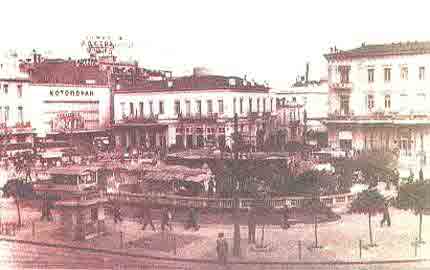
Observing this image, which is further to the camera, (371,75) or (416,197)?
(371,75)

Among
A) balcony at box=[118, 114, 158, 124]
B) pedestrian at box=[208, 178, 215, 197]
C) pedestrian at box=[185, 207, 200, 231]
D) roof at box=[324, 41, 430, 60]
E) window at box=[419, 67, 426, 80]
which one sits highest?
roof at box=[324, 41, 430, 60]

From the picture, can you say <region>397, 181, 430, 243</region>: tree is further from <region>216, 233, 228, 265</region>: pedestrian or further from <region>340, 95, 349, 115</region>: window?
<region>216, 233, 228, 265</region>: pedestrian

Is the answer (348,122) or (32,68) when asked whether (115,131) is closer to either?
(32,68)

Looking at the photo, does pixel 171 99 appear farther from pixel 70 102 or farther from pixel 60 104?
pixel 60 104

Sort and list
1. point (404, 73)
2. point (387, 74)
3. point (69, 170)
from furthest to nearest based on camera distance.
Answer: point (387, 74) → point (404, 73) → point (69, 170)

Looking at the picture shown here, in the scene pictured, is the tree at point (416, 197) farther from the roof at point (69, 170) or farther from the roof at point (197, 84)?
the roof at point (69, 170)

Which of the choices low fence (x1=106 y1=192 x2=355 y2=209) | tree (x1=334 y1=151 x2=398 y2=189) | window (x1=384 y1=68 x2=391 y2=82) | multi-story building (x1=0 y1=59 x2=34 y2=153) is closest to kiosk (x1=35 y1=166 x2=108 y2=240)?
low fence (x1=106 y1=192 x2=355 y2=209)

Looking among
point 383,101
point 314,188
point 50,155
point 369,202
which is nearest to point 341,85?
point 383,101
